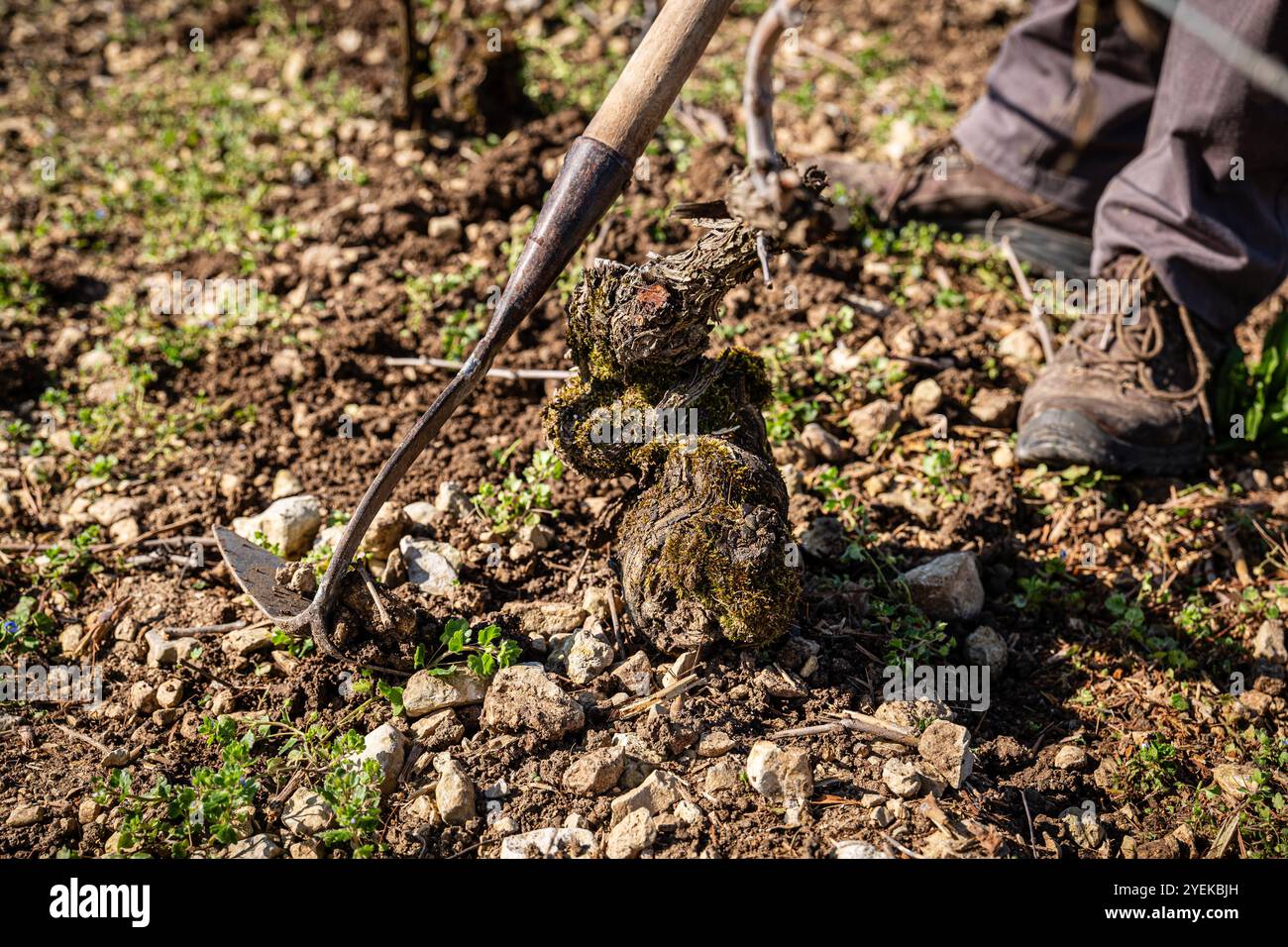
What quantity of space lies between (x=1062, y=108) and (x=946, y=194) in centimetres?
48

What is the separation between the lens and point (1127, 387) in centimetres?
305

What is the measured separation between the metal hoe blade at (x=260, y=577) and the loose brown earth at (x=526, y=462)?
181mm

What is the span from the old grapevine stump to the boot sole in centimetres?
102

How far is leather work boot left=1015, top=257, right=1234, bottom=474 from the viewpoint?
9.70 ft

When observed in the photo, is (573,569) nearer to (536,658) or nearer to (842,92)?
(536,658)

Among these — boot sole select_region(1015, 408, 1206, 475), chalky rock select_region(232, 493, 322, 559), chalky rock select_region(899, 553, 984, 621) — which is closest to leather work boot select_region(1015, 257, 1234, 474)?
boot sole select_region(1015, 408, 1206, 475)

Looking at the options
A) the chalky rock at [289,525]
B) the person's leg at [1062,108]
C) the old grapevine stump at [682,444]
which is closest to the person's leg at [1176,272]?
the person's leg at [1062,108]

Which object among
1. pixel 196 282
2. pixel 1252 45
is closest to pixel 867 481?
pixel 1252 45

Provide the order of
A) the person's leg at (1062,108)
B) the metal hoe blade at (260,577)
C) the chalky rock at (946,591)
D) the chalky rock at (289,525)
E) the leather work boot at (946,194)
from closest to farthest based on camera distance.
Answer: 1. the metal hoe blade at (260,577)
2. the chalky rock at (946,591)
3. the chalky rock at (289,525)
4. the person's leg at (1062,108)
5. the leather work boot at (946,194)

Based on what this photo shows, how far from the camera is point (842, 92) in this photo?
4.68 m

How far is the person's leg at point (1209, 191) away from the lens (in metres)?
2.92

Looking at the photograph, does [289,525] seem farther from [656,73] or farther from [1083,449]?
[1083,449]

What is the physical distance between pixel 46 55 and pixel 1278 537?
5.71 m

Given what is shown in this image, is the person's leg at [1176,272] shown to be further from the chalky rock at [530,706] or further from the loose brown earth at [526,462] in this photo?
the chalky rock at [530,706]
